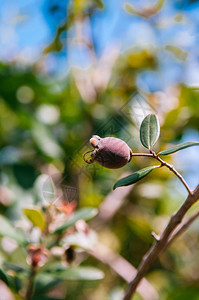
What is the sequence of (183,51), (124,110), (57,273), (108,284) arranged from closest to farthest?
1. (124,110)
2. (57,273)
3. (108,284)
4. (183,51)

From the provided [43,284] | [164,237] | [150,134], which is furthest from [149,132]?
[43,284]

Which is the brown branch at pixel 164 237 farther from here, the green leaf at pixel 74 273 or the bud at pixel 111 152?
the green leaf at pixel 74 273

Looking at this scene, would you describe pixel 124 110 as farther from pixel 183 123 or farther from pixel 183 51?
pixel 183 51

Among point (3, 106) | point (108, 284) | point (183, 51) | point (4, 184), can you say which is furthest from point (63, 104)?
point (108, 284)

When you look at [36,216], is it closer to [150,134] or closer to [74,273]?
[74,273]

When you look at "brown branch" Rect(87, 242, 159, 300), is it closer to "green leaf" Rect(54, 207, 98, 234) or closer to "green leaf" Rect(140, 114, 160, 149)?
"green leaf" Rect(54, 207, 98, 234)

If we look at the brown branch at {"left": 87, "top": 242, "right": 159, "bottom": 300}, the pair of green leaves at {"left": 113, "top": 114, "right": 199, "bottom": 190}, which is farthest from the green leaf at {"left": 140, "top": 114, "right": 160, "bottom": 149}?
the brown branch at {"left": 87, "top": 242, "right": 159, "bottom": 300}
